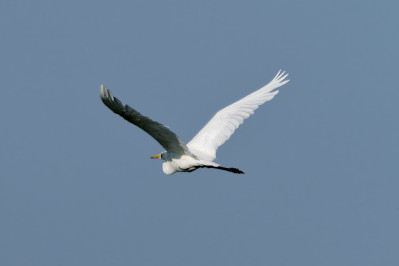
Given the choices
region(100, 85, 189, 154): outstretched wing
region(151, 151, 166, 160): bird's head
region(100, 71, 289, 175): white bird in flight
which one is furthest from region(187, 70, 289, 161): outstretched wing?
region(100, 85, 189, 154): outstretched wing

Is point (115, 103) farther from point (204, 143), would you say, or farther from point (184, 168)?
point (204, 143)

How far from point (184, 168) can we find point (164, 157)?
69 centimetres

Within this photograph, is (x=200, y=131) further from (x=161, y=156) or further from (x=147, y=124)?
(x=147, y=124)

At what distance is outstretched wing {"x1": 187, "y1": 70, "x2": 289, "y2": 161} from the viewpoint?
18.5 m

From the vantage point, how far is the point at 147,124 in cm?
1450

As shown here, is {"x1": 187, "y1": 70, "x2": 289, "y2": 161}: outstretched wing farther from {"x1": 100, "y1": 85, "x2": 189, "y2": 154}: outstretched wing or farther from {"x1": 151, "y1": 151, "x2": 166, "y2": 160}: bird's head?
{"x1": 100, "y1": 85, "x2": 189, "y2": 154}: outstretched wing

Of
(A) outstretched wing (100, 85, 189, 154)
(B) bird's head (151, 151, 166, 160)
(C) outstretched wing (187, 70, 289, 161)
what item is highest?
(C) outstretched wing (187, 70, 289, 161)

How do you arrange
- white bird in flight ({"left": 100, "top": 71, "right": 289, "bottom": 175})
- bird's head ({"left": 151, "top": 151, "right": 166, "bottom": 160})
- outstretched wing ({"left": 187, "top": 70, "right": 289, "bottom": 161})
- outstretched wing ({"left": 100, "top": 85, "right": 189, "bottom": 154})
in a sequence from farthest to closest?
outstretched wing ({"left": 187, "top": 70, "right": 289, "bottom": 161}) → bird's head ({"left": 151, "top": 151, "right": 166, "bottom": 160}) → white bird in flight ({"left": 100, "top": 71, "right": 289, "bottom": 175}) → outstretched wing ({"left": 100, "top": 85, "right": 189, "bottom": 154})

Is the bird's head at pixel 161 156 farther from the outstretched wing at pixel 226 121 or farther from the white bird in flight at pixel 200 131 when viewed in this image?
the outstretched wing at pixel 226 121

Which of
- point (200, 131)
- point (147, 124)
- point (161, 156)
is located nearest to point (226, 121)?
point (200, 131)

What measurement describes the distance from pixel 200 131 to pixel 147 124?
4.99 meters

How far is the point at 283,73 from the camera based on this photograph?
20.5 metres

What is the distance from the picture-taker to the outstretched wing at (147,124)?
13.2m

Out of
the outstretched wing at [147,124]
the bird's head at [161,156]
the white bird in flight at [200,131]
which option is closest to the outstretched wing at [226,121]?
the white bird in flight at [200,131]
